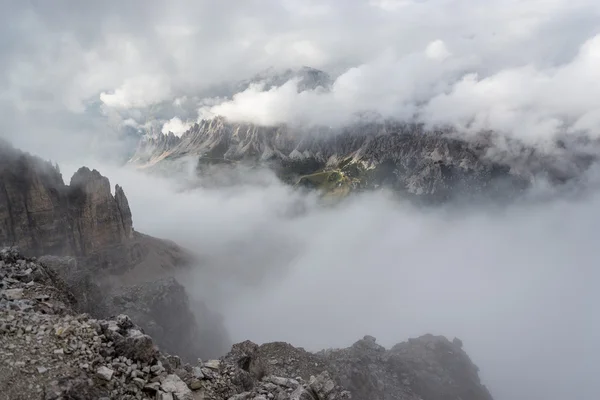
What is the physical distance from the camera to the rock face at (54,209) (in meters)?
98.8

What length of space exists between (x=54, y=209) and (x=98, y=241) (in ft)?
63.2

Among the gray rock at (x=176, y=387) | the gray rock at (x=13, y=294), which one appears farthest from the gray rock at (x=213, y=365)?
the gray rock at (x=13, y=294)

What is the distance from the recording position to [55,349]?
1527cm

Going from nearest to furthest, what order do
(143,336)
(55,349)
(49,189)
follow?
(55,349) → (143,336) → (49,189)

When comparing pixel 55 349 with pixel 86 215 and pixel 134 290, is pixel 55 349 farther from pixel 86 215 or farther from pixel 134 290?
pixel 86 215

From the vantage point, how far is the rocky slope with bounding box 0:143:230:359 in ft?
295

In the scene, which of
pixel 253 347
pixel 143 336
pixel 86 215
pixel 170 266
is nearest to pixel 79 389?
pixel 143 336

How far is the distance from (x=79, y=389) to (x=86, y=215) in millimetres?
120685

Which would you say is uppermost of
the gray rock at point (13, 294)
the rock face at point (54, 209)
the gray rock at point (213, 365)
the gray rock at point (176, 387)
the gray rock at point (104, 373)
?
the rock face at point (54, 209)

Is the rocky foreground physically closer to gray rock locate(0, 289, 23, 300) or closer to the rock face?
gray rock locate(0, 289, 23, 300)

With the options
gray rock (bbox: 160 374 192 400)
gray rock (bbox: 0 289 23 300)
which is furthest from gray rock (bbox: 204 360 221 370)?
gray rock (bbox: 0 289 23 300)

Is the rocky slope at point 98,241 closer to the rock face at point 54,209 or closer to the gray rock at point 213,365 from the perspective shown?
the rock face at point 54,209

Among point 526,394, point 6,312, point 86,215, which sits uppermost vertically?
point 86,215

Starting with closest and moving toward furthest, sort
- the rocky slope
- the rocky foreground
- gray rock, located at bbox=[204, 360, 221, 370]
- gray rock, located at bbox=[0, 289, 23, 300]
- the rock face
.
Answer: the rocky foreground → gray rock, located at bbox=[0, 289, 23, 300] → gray rock, located at bbox=[204, 360, 221, 370] → the rocky slope → the rock face
